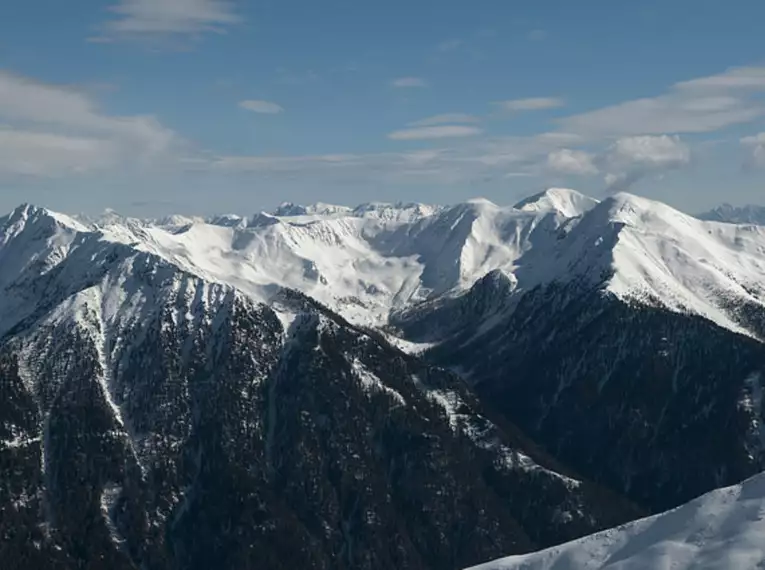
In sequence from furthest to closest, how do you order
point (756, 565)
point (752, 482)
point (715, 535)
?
point (752, 482) → point (715, 535) → point (756, 565)

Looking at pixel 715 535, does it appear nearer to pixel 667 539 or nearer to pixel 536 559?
pixel 667 539

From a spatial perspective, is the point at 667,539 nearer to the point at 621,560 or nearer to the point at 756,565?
the point at 621,560

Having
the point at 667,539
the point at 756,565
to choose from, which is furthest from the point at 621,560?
the point at 756,565

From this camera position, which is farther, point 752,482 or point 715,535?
point 752,482

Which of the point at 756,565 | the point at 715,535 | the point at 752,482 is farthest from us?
the point at 752,482

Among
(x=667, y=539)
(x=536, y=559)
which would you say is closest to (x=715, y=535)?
(x=667, y=539)

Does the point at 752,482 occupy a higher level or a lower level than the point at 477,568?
higher
